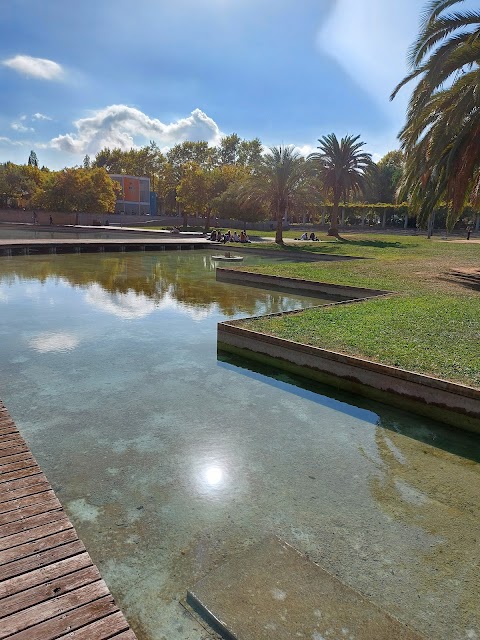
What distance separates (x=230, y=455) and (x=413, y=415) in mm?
2755

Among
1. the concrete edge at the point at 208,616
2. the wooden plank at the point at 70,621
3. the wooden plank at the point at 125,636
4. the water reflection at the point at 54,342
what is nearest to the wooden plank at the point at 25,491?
the wooden plank at the point at 70,621

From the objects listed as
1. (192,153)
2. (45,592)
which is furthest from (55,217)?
(45,592)

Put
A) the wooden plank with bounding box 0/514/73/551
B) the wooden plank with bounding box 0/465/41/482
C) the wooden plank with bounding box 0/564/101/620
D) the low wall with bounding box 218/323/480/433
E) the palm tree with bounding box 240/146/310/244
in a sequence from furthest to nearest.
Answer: the palm tree with bounding box 240/146/310/244
the low wall with bounding box 218/323/480/433
the wooden plank with bounding box 0/465/41/482
the wooden plank with bounding box 0/514/73/551
the wooden plank with bounding box 0/564/101/620

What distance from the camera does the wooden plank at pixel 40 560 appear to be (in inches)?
118

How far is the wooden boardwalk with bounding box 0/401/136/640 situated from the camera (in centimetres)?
262

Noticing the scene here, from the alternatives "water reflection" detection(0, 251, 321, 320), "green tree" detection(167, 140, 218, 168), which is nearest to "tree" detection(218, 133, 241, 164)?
"green tree" detection(167, 140, 218, 168)

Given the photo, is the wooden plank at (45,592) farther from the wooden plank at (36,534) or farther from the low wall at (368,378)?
the low wall at (368,378)

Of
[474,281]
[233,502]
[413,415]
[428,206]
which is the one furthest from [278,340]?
[428,206]

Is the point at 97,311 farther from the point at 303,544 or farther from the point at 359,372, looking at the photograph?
the point at 303,544

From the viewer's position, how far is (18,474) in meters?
4.14

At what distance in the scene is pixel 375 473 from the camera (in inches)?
202

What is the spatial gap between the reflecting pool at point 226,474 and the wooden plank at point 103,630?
0.53 meters

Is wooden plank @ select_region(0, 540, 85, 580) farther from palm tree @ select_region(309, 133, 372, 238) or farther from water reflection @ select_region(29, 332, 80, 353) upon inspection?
palm tree @ select_region(309, 133, 372, 238)

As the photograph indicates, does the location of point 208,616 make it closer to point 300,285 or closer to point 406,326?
point 406,326
